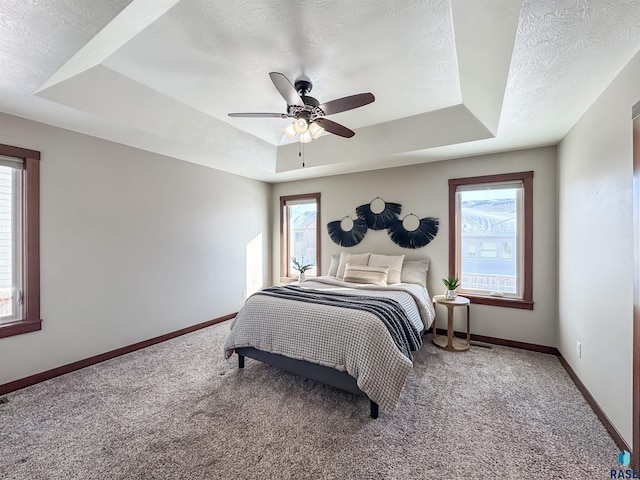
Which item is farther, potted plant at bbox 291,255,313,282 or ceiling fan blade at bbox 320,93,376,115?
potted plant at bbox 291,255,313,282

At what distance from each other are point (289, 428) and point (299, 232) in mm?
3627

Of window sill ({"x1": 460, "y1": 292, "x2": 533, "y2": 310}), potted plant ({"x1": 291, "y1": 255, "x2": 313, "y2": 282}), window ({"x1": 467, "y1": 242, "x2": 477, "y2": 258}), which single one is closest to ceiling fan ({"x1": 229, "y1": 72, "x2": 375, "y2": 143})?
window ({"x1": 467, "y1": 242, "x2": 477, "y2": 258})

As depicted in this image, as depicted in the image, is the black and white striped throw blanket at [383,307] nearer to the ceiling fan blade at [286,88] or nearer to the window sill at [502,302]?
the window sill at [502,302]

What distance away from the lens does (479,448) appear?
1.79 meters

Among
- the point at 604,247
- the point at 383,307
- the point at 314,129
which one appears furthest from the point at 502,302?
the point at 314,129

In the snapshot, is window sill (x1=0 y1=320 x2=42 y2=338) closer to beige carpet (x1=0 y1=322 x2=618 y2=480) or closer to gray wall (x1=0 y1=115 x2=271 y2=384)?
gray wall (x1=0 y1=115 x2=271 y2=384)

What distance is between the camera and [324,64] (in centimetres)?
230

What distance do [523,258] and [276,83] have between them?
3.40 metres

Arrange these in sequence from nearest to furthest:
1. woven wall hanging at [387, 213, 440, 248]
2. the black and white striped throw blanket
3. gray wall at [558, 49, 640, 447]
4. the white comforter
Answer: gray wall at [558, 49, 640, 447] → the white comforter → the black and white striped throw blanket → woven wall hanging at [387, 213, 440, 248]

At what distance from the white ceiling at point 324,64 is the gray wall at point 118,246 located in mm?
297

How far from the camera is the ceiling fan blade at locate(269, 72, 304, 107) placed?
1.94 m

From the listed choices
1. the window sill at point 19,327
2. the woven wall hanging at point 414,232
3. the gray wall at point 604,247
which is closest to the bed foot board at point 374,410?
the gray wall at point 604,247

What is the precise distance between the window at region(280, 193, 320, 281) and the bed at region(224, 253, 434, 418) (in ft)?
6.41

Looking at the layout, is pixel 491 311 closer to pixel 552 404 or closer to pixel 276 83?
pixel 552 404
